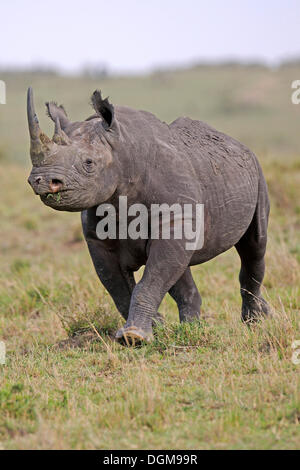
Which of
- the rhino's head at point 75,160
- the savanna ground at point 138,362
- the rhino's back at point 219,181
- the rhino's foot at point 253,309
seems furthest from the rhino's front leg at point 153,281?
the rhino's foot at point 253,309

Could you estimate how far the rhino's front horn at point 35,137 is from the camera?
17.2ft

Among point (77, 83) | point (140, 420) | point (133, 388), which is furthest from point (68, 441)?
Answer: point (77, 83)

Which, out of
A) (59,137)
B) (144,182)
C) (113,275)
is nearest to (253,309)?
(113,275)

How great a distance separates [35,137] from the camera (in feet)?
17.3

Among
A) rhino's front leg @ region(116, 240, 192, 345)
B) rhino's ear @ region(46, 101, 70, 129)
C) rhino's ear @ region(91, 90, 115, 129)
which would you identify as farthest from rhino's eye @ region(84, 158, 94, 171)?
rhino's front leg @ region(116, 240, 192, 345)

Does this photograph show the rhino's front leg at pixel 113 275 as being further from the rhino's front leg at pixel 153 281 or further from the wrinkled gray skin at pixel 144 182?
the rhino's front leg at pixel 153 281

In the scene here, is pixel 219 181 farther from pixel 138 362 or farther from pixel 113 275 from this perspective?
pixel 138 362

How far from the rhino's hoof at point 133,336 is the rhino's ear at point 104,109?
1542 mm

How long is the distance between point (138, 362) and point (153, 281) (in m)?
0.68

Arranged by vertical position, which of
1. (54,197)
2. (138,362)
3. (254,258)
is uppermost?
(54,197)

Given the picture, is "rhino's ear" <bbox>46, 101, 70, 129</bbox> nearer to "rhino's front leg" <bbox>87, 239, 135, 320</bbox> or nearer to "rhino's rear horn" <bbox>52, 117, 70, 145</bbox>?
"rhino's rear horn" <bbox>52, 117, 70, 145</bbox>

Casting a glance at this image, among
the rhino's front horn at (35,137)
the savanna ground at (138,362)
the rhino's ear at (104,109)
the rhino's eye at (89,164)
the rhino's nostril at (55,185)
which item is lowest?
the savanna ground at (138,362)

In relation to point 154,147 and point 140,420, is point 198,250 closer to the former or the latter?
point 154,147

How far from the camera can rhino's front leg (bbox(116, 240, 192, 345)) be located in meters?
5.87
